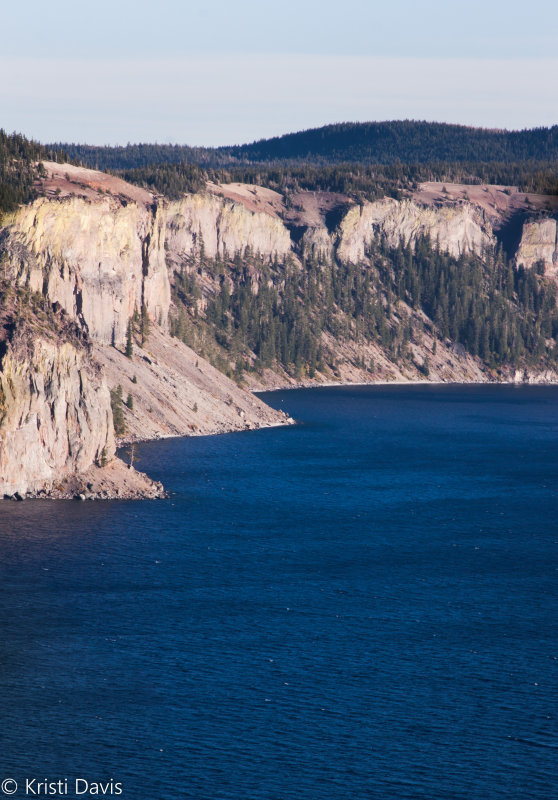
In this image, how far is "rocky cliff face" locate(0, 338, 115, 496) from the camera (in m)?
140

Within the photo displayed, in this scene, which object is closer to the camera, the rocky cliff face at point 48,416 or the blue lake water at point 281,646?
the blue lake water at point 281,646

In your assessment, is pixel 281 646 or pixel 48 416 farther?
pixel 48 416

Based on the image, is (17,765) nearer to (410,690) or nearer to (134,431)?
(410,690)

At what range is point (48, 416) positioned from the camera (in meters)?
144

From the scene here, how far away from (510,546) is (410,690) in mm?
50960

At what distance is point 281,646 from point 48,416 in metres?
57.6

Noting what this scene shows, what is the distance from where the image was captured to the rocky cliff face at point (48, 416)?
5522 inches

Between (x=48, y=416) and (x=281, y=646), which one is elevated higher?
(x=48, y=416)

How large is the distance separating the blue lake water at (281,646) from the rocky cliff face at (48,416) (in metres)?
5.91

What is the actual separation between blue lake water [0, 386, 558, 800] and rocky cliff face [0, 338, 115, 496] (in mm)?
5908

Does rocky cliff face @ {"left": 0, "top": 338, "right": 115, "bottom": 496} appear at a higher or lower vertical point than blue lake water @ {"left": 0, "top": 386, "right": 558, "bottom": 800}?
higher

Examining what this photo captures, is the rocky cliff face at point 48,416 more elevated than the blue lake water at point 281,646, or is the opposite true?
the rocky cliff face at point 48,416

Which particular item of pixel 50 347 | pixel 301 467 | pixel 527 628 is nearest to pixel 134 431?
pixel 301 467

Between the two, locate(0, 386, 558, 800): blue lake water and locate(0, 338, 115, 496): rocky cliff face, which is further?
locate(0, 338, 115, 496): rocky cliff face
